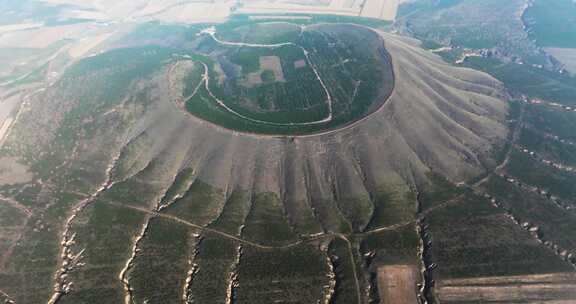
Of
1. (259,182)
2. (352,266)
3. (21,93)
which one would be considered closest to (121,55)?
(21,93)

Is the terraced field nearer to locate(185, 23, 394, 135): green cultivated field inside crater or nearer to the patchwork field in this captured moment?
the patchwork field

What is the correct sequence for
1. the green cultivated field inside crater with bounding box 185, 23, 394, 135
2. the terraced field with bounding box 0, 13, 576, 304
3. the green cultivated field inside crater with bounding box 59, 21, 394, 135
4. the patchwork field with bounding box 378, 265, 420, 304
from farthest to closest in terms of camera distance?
the green cultivated field inside crater with bounding box 59, 21, 394, 135 < the green cultivated field inside crater with bounding box 185, 23, 394, 135 < the terraced field with bounding box 0, 13, 576, 304 < the patchwork field with bounding box 378, 265, 420, 304

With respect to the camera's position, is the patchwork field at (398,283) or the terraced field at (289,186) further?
the terraced field at (289,186)

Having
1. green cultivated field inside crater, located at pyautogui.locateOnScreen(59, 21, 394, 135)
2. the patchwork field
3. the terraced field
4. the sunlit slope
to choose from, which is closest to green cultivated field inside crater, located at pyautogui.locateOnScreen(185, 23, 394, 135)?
green cultivated field inside crater, located at pyautogui.locateOnScreen(59, 21, 394, 135)

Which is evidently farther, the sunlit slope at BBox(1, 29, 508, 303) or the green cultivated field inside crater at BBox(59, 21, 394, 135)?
the green cultivated field inside crater at BBox(59, 21, 394, 135)

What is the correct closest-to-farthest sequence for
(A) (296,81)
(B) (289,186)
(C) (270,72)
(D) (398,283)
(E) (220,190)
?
(D) (398,283) → (B) (289,186) → (E) (220,190) → (A) (296,81) → (C) (270,72)

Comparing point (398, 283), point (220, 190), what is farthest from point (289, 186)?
point (398, 283)

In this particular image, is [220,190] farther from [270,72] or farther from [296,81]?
[270,72]

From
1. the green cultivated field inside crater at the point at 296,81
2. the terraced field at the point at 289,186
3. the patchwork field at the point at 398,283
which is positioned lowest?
the patchwork field at the point at 398,283

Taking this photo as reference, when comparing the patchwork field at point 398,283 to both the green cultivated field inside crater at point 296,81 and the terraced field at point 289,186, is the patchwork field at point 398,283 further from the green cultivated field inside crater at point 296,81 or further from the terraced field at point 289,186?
the green cultivated field inside crater at point 296,81

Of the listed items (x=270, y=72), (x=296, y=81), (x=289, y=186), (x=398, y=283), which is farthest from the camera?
(x=270, y=72)

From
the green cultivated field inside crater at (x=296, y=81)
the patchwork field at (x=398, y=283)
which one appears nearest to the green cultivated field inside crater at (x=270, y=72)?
the green cultivated field inside crater at (x=296, y=81)
